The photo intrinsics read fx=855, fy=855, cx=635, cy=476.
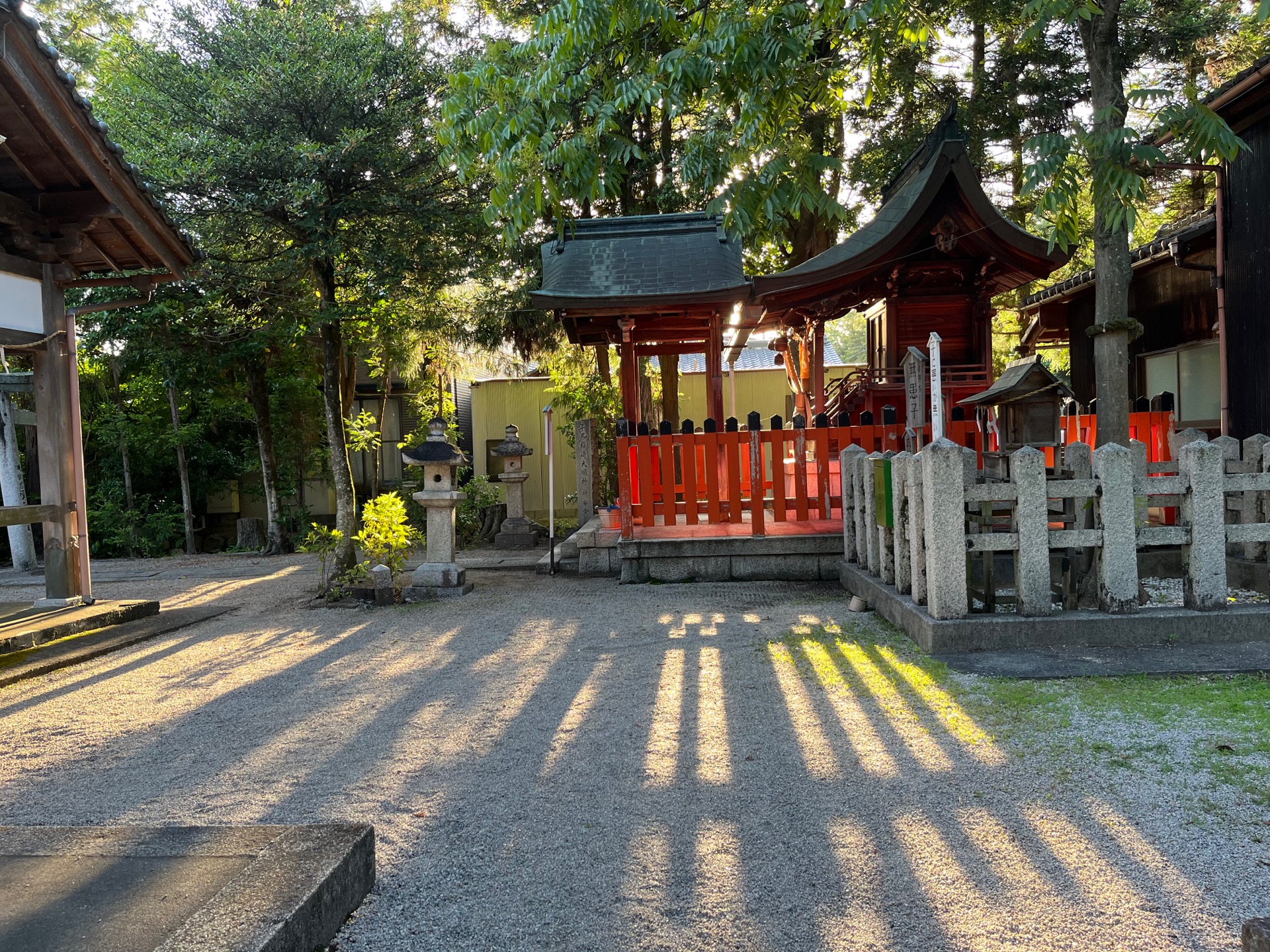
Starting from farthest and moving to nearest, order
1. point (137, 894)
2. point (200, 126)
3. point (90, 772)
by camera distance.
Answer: point (200, 126)
point (90, 772)
point (137, 894)

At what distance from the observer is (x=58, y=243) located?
299 inches

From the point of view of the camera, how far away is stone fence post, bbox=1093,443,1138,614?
532cm

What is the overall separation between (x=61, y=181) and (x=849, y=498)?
296 inches

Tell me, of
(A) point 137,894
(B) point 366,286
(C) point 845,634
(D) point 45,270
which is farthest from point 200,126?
(A) point 137,894

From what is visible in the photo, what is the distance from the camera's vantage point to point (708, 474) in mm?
9164

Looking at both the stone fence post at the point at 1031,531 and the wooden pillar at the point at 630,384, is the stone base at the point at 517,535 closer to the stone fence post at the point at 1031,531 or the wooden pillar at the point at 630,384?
the wooden pillar at the point at 630,384

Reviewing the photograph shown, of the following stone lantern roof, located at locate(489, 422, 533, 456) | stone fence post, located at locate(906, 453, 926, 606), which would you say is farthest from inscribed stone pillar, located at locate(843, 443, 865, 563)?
stone lantern roof, located at locate(489, 422, 533, 456)

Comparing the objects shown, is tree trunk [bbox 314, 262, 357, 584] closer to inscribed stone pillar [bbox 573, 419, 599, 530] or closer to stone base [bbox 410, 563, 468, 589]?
stone base [bbox 410, 563, 468, 589]

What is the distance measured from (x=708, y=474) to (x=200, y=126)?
7058 mm

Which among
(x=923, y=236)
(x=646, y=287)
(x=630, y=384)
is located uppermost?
(x=923, y=236)

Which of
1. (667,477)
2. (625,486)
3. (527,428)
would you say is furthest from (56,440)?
(527,428)

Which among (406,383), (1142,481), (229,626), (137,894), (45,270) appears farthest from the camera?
(406,383)

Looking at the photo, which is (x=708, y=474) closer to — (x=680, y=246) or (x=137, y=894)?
(x=680, y=246)

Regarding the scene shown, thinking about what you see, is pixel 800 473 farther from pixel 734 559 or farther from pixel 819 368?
pixel 819 368
